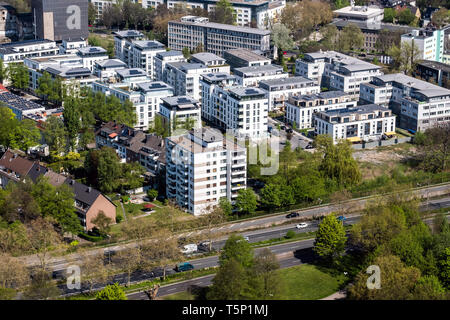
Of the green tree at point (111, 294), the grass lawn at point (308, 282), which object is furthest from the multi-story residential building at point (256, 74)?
the green tree at point (111, 294)

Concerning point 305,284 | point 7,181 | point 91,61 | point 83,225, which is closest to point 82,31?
point 91,61

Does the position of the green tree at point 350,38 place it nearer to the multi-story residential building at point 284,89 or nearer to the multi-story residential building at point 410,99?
the multi-story residential building at point 410,99

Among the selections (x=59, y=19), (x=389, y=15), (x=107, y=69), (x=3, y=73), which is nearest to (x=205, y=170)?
(x=107, y=69)

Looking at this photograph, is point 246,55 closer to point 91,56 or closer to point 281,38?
point 281,38

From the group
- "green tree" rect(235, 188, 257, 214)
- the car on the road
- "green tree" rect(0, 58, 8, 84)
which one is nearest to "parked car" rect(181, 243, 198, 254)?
"green tree" rect(235, 188, 257, 214)

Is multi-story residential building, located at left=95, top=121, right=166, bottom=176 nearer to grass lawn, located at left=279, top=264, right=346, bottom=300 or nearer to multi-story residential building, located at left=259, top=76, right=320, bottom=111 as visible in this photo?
grass lawn, located at left=279, top=264, right=346, bottom=300

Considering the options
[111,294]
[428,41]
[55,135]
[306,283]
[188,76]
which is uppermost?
[428,41]
